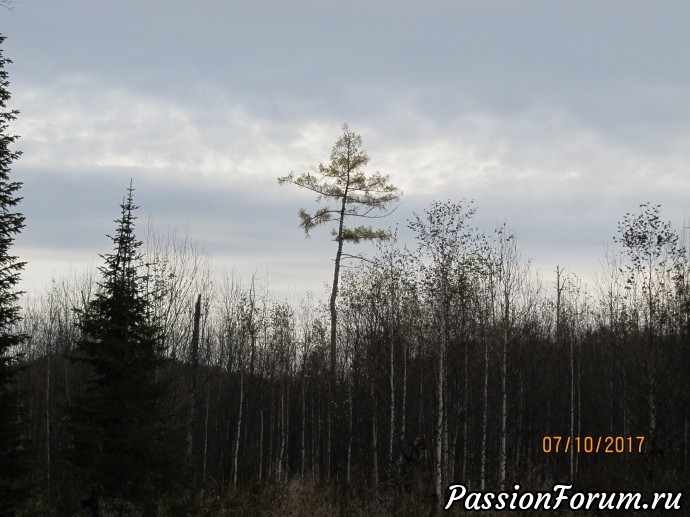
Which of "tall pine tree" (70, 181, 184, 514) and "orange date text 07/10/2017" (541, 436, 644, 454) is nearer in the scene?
"tall pine tree" (70, 181, 184, 514)

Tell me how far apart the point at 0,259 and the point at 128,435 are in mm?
4711

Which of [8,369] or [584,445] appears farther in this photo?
[584,445]

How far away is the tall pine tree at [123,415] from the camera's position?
557 inches

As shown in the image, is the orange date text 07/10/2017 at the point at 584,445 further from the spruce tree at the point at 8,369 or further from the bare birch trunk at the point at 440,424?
the spruce tree at the point at 8,369

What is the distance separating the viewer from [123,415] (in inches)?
569

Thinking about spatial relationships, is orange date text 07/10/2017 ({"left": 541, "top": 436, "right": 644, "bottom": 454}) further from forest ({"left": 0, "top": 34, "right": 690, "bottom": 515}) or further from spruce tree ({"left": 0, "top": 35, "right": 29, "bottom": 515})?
spruce tree ({"left": 0, "top": 35, "right": 29, "bottom": 515})

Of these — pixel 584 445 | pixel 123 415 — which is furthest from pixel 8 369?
pixel 584 445

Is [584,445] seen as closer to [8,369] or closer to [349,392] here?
[349,392]

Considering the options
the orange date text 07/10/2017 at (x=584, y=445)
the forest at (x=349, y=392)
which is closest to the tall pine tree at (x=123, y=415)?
the forest at (x=349, y=392)

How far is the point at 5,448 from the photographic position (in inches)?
512

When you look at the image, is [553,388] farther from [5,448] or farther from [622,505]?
[5,448]

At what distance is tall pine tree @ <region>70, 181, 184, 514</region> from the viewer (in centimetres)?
1414

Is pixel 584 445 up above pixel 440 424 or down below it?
below

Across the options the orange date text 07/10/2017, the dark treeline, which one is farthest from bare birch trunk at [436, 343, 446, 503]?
the orange date text 07/10/2017
